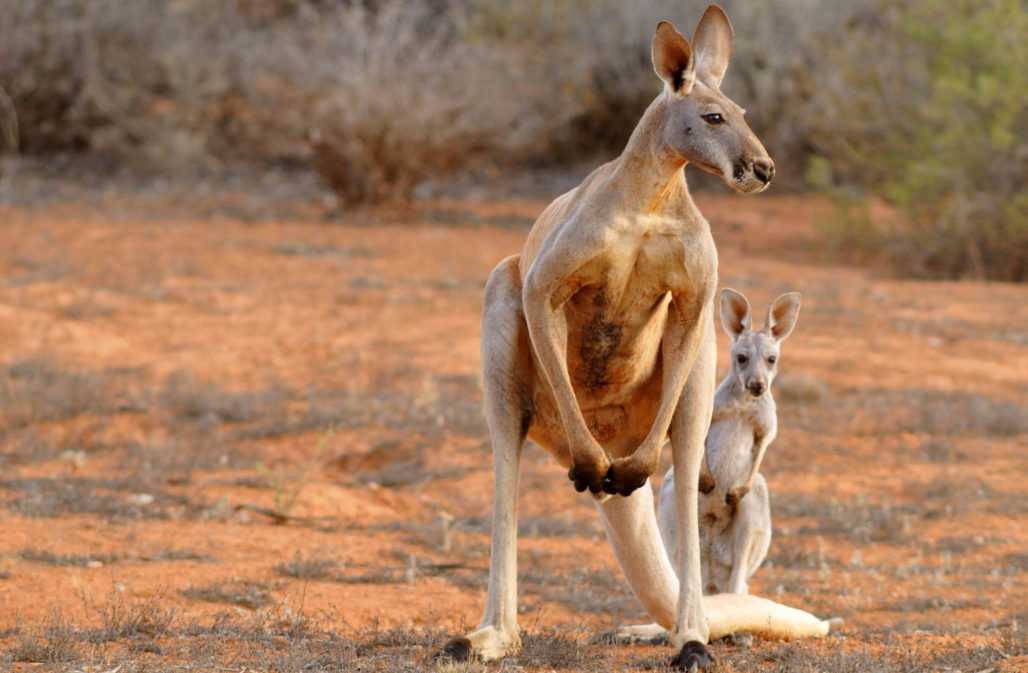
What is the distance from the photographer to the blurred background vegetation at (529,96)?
50.7 feet

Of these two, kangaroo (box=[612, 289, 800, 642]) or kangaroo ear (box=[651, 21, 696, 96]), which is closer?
kangaroo ear (box=[651, 21, 696, 96])

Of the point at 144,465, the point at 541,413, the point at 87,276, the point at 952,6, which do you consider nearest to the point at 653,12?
the point at 952,6

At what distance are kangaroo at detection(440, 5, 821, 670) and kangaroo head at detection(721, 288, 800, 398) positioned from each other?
0.89 m

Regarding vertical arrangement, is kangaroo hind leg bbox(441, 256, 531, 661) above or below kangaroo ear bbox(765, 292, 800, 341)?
below

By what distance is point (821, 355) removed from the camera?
36.7ft

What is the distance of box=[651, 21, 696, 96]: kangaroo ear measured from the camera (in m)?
4.30

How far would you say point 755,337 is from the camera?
5.64m

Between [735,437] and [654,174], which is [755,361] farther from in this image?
[654,174]

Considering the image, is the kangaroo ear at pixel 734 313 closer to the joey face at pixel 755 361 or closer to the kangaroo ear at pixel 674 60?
the joey face at pixel 755 361

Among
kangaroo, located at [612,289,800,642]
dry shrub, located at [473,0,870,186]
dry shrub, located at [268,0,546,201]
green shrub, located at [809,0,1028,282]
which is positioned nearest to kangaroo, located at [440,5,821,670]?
kangaroo, located at [612,289,800,642]

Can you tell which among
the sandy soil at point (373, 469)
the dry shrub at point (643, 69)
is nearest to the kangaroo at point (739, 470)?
the sandy soil at point (373, 469)

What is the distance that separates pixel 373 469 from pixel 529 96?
1147 cm

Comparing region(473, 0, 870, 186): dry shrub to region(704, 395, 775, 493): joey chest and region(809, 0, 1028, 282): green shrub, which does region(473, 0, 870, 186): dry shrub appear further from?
region(704, 395, 775, 493): joey chest

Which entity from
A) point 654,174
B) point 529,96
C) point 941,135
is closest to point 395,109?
point 529,96
